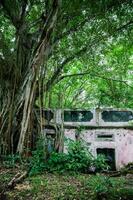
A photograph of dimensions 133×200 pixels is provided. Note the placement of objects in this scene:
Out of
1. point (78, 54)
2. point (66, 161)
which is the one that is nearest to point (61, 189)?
point (66, 161)

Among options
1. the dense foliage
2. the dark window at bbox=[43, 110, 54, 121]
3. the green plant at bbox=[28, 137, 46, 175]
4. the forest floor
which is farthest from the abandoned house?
the forest floor

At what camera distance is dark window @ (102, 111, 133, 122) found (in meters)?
8.59

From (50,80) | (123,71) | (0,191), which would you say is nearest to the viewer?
(0,191)

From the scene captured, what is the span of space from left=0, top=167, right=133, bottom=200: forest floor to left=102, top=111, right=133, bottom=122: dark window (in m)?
3.75

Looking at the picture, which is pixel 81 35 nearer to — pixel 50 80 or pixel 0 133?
pixel 50 80

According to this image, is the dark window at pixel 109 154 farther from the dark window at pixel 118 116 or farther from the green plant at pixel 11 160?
the green plant at pixel 11 160

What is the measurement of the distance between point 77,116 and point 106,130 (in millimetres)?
735

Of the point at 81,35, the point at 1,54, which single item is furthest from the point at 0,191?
the point at 81,35

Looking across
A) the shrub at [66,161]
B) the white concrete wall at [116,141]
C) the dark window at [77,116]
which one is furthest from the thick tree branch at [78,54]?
the shrub at [66,161]

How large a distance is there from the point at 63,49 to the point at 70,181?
13.1 feet

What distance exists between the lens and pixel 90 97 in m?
12.9

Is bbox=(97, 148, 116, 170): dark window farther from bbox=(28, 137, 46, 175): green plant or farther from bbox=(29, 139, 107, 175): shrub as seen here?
bbox=(28, 137, 46, 175): green plant

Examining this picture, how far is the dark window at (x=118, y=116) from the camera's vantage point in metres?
8.59

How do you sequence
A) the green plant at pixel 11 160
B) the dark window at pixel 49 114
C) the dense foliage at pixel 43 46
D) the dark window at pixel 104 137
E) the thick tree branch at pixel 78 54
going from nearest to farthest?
the green plant at pixel 11 160
the dense foliage at pixel 43 46
the thick tree branch at pixel 78 54
the dark window at pixel 49 114
the dark window at pixel 104 137
